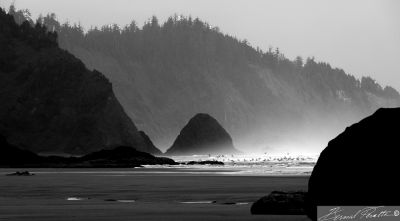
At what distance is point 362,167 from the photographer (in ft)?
73.2

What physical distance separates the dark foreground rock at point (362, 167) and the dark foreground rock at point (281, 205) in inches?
255

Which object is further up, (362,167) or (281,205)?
(362,167)

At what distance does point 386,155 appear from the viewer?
2234 cm

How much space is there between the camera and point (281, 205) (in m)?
30.6

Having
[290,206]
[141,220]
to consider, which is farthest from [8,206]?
[290,206]

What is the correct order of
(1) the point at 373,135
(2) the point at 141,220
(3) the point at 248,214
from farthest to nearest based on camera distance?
(3) the point at 248,214 → (2) the point at 141,220 → (1) the point at 373,135

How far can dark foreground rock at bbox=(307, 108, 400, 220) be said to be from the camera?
21.8m

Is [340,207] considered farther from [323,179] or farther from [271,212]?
[271,212]

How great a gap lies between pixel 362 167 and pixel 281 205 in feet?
28.3

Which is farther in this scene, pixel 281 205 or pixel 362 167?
pixel 281 205

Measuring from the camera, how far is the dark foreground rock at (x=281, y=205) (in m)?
30.0

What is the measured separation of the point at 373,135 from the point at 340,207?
2.32 meters

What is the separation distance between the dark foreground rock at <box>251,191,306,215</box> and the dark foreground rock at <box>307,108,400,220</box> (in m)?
6.47

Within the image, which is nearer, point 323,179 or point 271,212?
point 323,179
